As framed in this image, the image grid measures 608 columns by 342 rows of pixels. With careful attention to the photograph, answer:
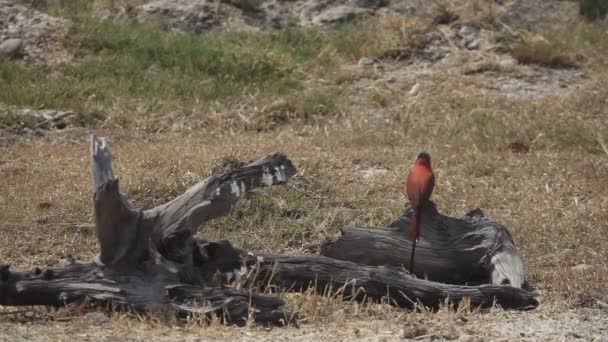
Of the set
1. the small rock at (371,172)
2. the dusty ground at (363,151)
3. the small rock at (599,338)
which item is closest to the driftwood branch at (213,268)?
the dusty ground at (363,151)

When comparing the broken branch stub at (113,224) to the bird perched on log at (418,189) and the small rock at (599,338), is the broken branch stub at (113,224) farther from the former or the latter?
the small rock at (599,338)

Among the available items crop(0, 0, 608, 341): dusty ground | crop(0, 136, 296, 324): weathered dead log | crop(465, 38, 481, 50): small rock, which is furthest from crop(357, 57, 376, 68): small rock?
crop(0, 136, 296, 324): weathered dead log

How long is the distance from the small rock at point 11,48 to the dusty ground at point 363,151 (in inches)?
5.6

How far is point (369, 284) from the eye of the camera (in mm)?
5781

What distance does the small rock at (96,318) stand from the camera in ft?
16.7

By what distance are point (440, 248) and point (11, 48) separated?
7.56 metres

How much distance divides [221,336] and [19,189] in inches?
156

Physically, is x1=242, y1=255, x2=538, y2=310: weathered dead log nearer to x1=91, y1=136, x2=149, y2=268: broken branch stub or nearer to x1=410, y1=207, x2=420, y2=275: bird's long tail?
x1=410, y1=207, x2=420, y2=275: bird's long tail

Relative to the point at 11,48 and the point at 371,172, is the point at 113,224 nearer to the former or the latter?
the point at 371,172

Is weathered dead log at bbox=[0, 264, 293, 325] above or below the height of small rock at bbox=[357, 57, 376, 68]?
below

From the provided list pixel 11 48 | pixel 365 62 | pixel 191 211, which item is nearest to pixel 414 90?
pixel 365 62

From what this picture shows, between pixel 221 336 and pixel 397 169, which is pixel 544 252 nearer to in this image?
pixel 397 169

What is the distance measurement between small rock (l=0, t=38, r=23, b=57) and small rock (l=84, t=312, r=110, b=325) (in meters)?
7.98

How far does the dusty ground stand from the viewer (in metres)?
5.61
